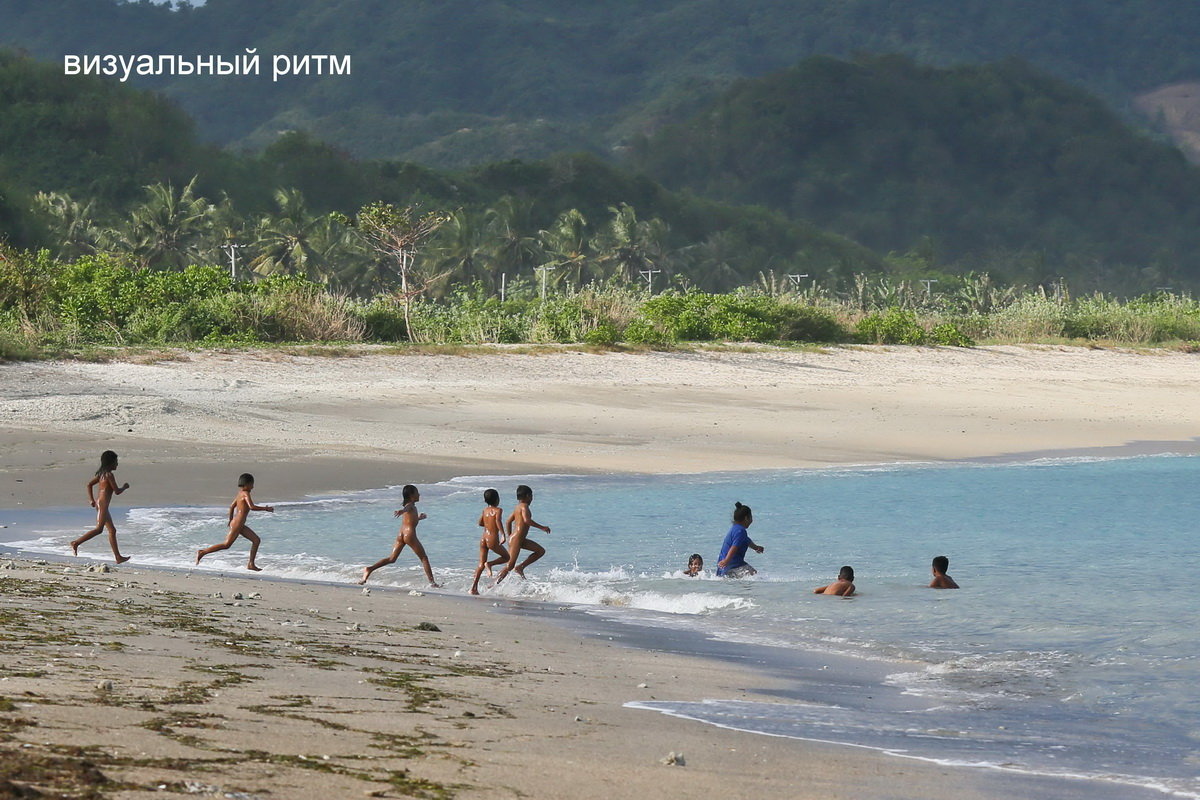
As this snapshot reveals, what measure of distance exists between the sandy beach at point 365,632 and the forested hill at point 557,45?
118m

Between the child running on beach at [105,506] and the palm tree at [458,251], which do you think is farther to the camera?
the palm tree at [458,251]

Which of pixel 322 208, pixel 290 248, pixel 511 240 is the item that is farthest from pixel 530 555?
pixel 322 208

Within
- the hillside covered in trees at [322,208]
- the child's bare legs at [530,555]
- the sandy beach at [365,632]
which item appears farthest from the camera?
the hillside covered in trees at [322,208]

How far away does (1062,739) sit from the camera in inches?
253

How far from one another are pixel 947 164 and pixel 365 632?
448 feet

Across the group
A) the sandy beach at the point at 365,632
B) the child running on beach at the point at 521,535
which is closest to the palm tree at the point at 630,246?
the sandy beach at the point at 365,632

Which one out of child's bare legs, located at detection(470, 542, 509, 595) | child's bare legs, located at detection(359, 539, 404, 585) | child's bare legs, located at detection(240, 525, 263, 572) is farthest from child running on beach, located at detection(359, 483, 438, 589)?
child's bare legs, located at detection(240, 525, 263, 572)

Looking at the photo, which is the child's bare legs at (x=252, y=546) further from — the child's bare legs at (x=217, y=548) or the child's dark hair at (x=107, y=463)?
the child's dark hair at (x=107, y=463)

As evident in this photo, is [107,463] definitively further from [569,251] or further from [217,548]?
[569,251]

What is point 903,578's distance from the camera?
38.7ft

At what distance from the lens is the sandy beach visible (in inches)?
179

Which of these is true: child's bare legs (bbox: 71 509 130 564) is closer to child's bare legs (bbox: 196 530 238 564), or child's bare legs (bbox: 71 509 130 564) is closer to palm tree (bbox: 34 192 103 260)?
child's bare legs (bbox: 196 530 238 564)

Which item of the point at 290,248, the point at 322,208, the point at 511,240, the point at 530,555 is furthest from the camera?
the point at 322,208

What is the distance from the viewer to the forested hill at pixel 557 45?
144 m
